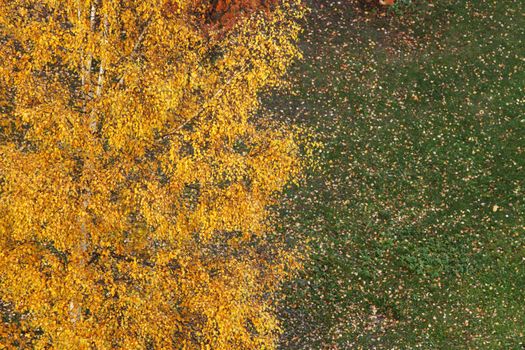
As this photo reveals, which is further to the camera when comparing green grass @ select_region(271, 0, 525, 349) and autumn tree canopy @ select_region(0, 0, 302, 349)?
green grass @ select_region(271, 0, 525, 349)

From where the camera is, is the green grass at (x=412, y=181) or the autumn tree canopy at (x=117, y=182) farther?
the green grass at (x=412, y=181)

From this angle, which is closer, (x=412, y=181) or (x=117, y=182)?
(x=117, y=182)

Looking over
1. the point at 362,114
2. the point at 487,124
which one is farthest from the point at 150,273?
the point at 487,124

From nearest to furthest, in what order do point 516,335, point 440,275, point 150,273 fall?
point 150,273 < point 516,335 < point 440,275

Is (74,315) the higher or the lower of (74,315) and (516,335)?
the higher

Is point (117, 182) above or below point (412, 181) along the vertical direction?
above

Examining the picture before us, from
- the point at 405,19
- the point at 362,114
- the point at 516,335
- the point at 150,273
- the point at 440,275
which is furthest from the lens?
the point at 405,19

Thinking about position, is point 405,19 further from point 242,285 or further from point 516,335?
point 242,285

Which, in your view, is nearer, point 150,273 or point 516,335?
point 150,273
